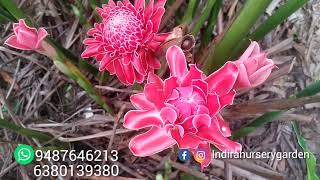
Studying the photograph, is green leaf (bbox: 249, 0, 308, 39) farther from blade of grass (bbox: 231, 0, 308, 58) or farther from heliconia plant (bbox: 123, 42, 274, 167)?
heliconia plant (bbox: 123, 42, 274, 167)

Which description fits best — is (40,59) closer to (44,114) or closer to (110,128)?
(44,114)

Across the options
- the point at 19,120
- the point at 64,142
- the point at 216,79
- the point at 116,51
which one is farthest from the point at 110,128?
the point at 216,79

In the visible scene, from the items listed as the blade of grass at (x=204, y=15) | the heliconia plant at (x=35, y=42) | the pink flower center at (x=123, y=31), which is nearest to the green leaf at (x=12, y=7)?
the heliconia plant at (x=35, y=42)

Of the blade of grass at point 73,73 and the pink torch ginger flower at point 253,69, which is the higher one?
the pink torch ginger flower at point 253,69

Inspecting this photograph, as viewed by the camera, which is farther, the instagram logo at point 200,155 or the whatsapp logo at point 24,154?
the whatsapp logo at point 24,154

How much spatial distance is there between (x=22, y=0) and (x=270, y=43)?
27.6 inches

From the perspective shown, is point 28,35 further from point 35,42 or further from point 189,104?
point 189,104

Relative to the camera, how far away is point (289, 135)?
3.73 ft

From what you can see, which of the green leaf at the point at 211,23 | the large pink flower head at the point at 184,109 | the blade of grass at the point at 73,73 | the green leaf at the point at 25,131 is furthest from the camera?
the green leaf at the point at 211,23

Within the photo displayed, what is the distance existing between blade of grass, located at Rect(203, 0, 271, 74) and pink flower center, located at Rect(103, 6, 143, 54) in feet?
0.58

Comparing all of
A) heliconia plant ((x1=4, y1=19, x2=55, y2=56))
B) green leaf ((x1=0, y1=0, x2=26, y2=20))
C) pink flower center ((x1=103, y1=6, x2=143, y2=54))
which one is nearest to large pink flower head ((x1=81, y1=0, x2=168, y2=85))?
pink flower center ((x1=103, y1=6, x2=143, y2=54))

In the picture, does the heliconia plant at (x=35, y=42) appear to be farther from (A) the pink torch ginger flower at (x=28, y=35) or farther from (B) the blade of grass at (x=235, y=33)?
(B) the blade of grass at (x=235, y=33)

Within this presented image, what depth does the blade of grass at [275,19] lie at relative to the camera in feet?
2.71

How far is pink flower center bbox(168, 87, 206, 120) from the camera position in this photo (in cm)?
63
